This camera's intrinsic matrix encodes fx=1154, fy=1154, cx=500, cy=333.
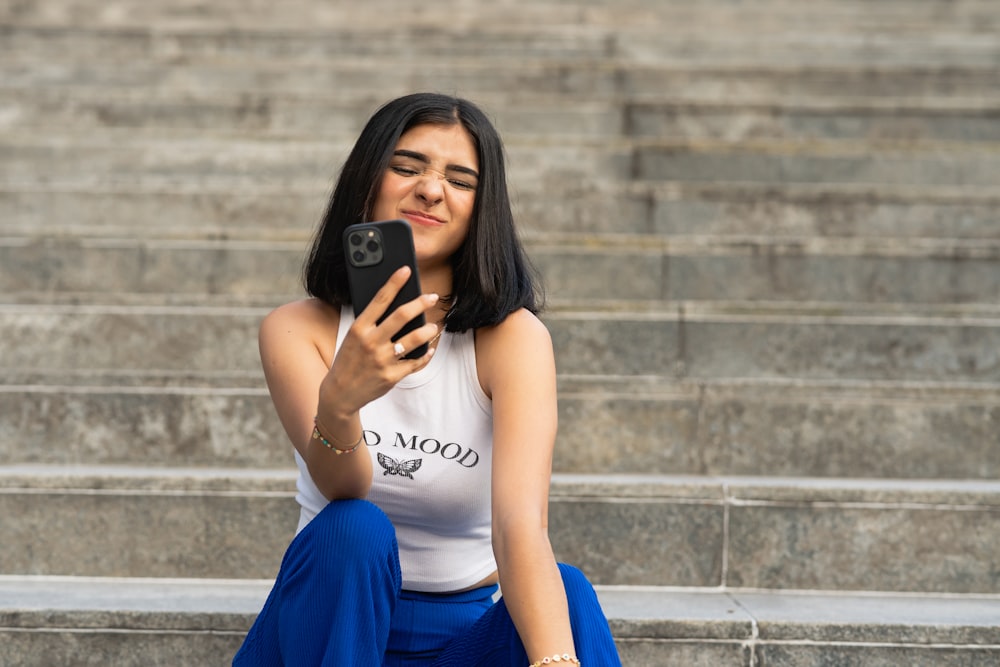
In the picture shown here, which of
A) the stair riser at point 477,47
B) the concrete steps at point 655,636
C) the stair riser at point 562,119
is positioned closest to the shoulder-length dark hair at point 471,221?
the concrete steps at point 655,636

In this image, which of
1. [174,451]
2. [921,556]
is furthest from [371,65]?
[921,556]

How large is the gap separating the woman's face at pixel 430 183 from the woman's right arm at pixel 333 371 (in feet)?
0.83

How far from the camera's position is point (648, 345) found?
3.40 meters

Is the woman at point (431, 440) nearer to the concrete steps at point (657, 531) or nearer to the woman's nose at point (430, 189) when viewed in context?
the woman's nose at point (430, 189)

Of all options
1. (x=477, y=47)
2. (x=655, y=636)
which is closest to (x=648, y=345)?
(x=655, y=636)

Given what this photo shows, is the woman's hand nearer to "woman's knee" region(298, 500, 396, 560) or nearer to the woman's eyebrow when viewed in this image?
"woman's knee" region(298, 500, 396, 560)

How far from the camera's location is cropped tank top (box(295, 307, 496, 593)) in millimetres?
2041

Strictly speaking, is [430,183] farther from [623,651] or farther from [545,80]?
[545,80]

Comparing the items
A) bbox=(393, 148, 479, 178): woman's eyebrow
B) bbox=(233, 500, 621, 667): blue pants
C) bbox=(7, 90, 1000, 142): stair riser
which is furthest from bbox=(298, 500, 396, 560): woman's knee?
bbox=(7, 90, 1000, 142): stair riser

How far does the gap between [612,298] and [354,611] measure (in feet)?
7.34

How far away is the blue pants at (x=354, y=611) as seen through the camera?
1783 millimetres

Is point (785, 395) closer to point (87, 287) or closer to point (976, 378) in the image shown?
point (976, 378)

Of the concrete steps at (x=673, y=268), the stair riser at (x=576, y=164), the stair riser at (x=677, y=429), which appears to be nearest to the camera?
the stair riser at (x=677, y=429)

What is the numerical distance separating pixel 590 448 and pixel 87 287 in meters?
1.86
